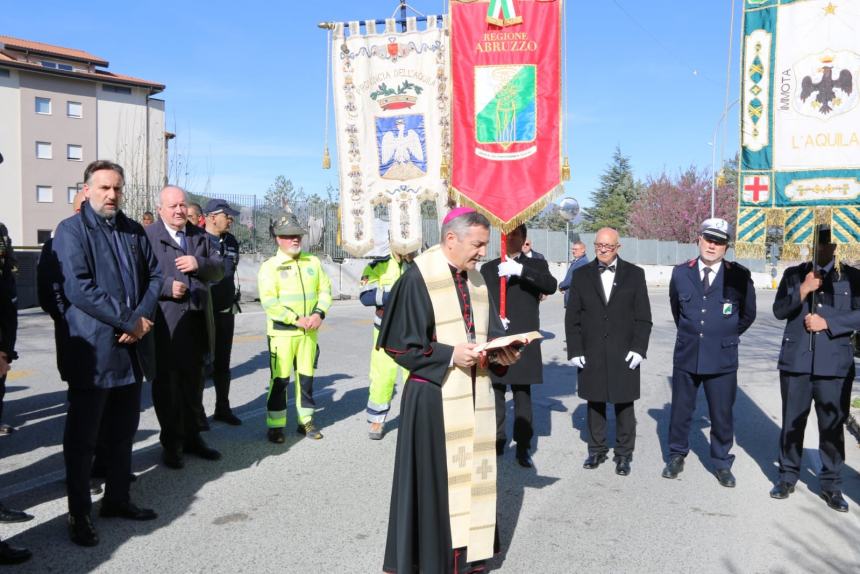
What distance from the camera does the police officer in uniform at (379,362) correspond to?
21.3 ft

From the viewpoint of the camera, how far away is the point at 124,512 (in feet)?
14.6

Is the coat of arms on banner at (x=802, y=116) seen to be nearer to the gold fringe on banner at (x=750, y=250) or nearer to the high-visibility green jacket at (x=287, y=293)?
the gold fringe on banner at (x=750, y=250)

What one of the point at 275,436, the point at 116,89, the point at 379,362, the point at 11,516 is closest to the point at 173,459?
the point at 275,436

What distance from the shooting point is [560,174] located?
6.10m

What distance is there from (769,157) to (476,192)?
7.52ft

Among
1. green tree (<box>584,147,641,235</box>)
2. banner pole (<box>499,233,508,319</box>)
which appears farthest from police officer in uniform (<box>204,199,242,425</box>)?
green tree (<box>584,147,641,235</box>)

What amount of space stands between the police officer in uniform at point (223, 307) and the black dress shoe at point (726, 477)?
171 inches

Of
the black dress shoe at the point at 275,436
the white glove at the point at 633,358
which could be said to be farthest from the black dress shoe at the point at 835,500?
the black dress shoe at the point at 275,436

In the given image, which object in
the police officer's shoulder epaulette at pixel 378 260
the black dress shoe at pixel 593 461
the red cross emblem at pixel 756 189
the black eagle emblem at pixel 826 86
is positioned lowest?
the black dress shoe at pixel 593 461

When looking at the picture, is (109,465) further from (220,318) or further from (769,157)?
(769,157)

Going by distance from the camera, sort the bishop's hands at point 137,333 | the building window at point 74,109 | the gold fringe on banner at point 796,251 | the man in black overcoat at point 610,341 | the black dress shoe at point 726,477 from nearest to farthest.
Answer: the bishop's hands at point 137,333 → the gold fringe on banner at point 796,251 → the black dress shoe at point 726,477 → the man in black overcoat at point 610,341 → the building window at point 74,109

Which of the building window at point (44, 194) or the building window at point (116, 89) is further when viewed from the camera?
the building window at point (116, 89)

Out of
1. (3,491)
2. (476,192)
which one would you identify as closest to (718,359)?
(476,192)

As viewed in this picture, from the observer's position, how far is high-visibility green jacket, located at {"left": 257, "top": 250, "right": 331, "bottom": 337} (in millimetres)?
6348
